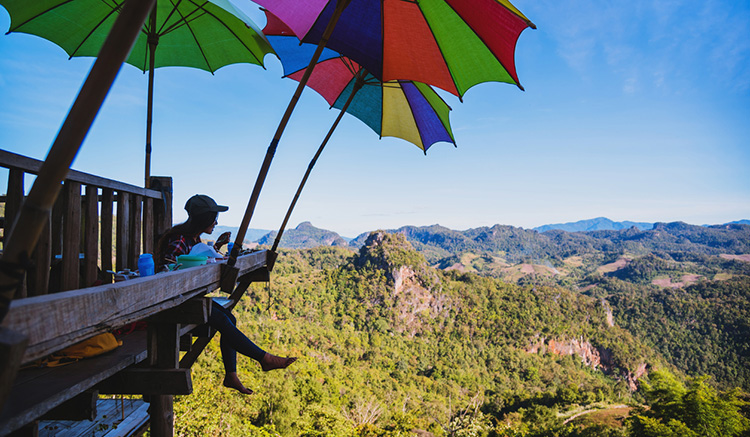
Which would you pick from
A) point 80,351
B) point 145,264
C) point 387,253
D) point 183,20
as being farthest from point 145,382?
point 387,253

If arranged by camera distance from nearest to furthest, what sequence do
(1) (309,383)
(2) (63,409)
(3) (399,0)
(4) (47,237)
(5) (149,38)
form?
1. (4) (47,237)
2. (2) (63,409)
3. (3) (399,0)
4. (5) (149,38)
5. (1) (309,383)

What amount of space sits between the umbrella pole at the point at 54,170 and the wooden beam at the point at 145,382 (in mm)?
1383

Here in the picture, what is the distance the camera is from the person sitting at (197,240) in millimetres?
2352

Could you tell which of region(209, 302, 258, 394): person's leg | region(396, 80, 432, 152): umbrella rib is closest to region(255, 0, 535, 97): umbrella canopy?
region(396, 80, 432, 152): umbrella rib

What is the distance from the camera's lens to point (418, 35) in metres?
2.37

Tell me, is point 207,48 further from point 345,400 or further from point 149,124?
point 345,400

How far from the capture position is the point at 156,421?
2.25m

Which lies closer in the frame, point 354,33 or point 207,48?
point 354,33

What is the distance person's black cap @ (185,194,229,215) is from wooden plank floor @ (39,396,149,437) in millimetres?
1565

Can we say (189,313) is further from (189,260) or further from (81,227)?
(81,227)

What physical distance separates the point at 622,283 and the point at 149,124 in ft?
406

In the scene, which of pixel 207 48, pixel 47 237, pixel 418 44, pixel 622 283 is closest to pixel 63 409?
pixel 47 237

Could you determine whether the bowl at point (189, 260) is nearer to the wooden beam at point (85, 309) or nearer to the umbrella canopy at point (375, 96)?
the wooden beam at point (85, 309)

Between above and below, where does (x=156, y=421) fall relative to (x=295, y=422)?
above
